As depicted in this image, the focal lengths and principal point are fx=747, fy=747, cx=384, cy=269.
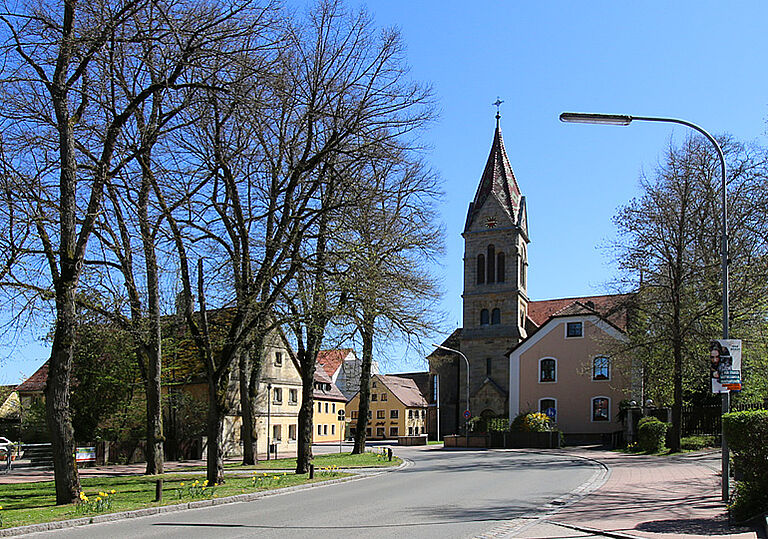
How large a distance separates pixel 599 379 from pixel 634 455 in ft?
66.0

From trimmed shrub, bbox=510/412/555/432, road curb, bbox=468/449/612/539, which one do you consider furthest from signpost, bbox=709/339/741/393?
trimmed shrub, bbox=510/412/555/432

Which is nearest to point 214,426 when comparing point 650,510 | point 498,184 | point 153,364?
point 153,364

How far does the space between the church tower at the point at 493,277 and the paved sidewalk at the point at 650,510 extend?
43.7 metres

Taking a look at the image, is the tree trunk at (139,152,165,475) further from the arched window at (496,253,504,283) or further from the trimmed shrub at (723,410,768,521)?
the arched window at (496,253,504,283)

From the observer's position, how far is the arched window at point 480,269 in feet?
237

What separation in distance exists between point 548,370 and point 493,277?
18399 mm

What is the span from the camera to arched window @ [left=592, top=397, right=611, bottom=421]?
173 ft

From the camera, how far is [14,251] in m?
15.5

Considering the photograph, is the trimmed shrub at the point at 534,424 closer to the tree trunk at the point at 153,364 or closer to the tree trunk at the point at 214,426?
the tree trunk at the point at 153,364

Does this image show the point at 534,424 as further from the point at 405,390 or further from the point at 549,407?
the point at 405,390

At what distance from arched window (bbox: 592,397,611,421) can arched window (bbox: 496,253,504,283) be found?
20168 mm

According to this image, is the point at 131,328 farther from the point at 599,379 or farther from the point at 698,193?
the point at 599,379

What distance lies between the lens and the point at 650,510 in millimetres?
14719

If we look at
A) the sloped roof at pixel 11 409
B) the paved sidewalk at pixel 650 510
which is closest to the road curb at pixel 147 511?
the paved sidewalk at pixel 650 510
